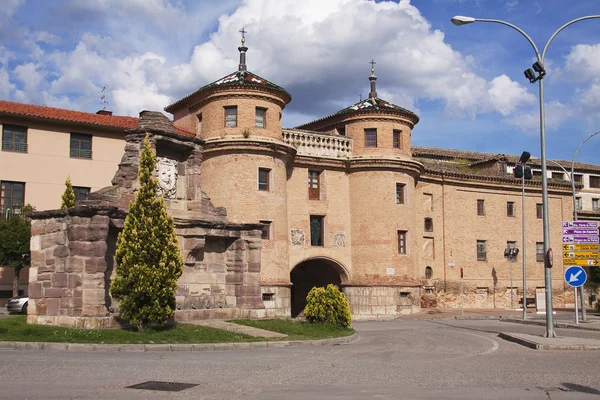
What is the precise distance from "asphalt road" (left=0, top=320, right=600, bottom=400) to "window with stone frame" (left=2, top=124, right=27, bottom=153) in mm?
24817

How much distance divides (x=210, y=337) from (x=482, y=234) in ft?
108

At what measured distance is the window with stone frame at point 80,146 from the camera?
4053 cm

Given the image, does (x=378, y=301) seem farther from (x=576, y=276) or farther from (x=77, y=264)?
(x=77, y=264)

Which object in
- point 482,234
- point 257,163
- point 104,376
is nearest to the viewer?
point 104,376

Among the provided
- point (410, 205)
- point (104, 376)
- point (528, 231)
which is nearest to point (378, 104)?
point (410, 205)

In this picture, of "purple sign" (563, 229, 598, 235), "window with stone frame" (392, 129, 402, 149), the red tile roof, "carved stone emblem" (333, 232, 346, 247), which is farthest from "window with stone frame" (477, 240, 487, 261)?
the red tile roof

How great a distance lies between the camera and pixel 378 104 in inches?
1676

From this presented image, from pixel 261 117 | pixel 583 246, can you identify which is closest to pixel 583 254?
pixel 583 246

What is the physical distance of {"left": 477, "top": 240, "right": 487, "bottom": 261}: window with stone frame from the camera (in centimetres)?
4855

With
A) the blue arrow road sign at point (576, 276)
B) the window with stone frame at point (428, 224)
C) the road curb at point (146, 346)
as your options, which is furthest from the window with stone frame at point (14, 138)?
the blue arrow road sign at point (576, 276)

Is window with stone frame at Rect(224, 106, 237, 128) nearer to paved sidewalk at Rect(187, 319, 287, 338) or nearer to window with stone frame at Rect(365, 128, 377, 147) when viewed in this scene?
window with stone frame at Rect(365, 128, 377, 147)

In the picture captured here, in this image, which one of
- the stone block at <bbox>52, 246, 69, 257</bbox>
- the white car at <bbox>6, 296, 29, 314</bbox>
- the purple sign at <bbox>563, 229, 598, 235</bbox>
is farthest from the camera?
the white car at <bbox>6, 296, 29, 314</bbox>

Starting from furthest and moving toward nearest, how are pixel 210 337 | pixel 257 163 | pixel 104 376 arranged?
pixel 257 163 < pixel 210 337 < pixel 104 376

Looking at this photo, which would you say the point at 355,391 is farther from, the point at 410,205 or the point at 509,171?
the point at 509,171
